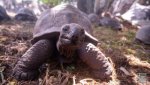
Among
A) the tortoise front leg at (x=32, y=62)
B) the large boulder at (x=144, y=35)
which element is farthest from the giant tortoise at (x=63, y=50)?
the large boulder at (x=144, y=35)

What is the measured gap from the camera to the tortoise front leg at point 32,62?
225 centimetres

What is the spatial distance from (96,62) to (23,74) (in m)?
0.76

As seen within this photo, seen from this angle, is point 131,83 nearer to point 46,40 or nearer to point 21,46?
point 46,40

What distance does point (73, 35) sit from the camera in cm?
220

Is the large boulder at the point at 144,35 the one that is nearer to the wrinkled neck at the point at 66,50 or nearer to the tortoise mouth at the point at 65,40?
the wrinkled neck at the point at 66,50

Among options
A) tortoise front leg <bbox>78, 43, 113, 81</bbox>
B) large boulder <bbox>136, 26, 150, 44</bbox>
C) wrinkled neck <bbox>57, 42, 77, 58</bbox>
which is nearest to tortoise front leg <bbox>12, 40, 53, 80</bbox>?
wrinkled neck <bbox>57, 42, 77, 58</bbox>

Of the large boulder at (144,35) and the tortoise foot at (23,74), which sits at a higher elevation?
the large boulder at (144,35)

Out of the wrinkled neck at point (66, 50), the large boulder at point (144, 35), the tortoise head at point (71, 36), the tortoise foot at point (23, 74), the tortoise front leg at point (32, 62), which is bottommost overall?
the tortoise foot at point (23, 74)

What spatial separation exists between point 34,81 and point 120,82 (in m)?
0.87

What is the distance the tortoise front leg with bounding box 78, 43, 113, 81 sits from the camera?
236 centimetres

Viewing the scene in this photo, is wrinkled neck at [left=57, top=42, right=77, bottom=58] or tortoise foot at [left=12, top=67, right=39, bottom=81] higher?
wrinkled neck at [left=57, top=42, right=77, bottom=58]

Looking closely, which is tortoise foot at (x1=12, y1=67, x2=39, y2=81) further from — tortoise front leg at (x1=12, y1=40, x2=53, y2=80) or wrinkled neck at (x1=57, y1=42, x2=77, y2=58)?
wrinkled neck at (x1=57, y1=42, x2=77, y2=58)

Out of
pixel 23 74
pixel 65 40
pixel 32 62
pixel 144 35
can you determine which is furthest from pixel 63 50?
pixel 144 35

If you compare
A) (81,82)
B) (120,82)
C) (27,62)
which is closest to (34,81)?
(27,62)
